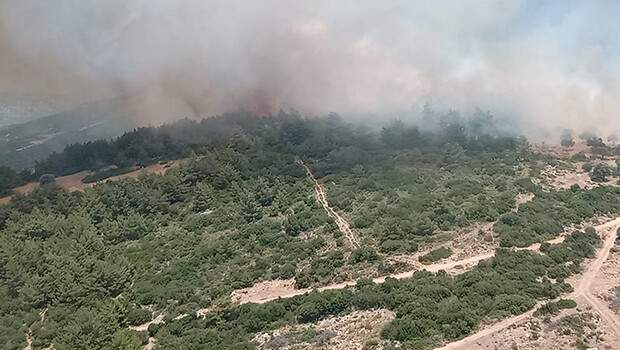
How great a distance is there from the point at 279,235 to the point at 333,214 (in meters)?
5.53

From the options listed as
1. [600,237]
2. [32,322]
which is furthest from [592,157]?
[32,322]

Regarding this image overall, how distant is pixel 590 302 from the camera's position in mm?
36938

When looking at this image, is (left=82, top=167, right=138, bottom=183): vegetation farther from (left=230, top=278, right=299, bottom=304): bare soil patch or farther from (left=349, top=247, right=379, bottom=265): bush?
(left=349, top=247, right=379, bottom=265): bush

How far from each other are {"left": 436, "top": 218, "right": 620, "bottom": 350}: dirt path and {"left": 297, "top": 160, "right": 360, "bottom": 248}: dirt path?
1479cm

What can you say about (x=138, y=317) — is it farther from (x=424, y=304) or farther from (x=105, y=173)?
(x=105, y=173)

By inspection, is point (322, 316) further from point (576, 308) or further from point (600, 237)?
point (600, 237)

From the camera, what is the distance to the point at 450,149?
68188 mm

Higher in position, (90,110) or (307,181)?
(90,110)

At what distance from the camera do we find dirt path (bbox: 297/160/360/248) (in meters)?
49.2

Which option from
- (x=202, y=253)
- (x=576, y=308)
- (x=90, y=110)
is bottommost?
(x=576, y=308)

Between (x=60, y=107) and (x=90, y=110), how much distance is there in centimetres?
623

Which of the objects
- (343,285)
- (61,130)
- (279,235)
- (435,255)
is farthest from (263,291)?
(61,130)

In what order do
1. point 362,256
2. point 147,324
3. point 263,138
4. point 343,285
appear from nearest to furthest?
1. point 343,285
2. point 147,324
3. point 362,256
4. point 263,138

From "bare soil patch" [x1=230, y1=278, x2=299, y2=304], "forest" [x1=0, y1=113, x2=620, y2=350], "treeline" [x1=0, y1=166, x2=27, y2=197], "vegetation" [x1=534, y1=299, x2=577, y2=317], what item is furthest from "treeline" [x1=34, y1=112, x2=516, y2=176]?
"vegetation" [x1=534, y1=299, x2=577, y2=317]
